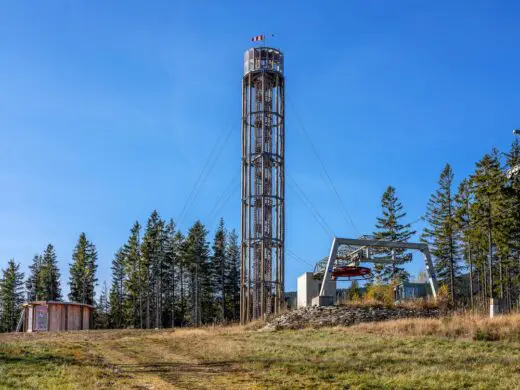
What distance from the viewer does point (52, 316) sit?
149 feet

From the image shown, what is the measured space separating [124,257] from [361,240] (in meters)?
46.6

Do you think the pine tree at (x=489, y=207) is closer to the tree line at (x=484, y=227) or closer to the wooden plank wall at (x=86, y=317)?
the tree line at (x=484, y=227)

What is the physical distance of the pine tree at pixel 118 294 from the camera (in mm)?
75750

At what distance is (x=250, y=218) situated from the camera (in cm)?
4034

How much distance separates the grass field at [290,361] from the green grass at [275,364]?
23 millimetres

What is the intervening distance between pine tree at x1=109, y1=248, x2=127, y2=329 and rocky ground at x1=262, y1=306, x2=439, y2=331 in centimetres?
4616

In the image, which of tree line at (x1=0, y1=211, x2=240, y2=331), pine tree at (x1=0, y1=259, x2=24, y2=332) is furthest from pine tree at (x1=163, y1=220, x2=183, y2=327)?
pine tree at (x1=0, y1=259, x2=24, y2=332)

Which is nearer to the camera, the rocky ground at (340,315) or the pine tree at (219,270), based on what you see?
the rocky ground at (340,315)

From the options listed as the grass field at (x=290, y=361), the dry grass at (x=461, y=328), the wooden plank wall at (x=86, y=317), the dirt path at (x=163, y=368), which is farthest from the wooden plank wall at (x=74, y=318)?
the dry grass at (x=461, y=328)

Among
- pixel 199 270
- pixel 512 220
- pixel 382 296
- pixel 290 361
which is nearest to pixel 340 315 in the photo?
pixel 382 296

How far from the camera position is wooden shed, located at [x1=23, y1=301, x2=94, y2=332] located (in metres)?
45.5

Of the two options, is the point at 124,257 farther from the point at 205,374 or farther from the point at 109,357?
the point at 205,374

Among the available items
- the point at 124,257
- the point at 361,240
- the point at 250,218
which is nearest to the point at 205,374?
the point at 361,240

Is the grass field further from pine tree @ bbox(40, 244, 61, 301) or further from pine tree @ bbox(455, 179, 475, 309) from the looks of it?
pine tree @ bbox(40, 244, 61, 301)
